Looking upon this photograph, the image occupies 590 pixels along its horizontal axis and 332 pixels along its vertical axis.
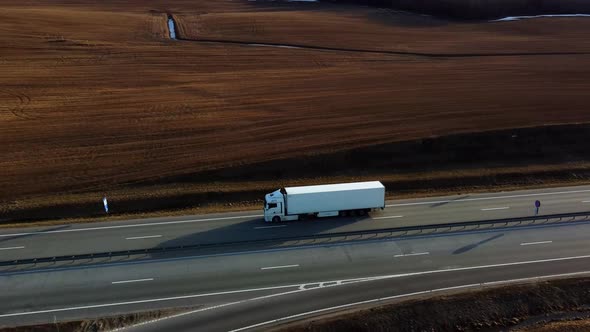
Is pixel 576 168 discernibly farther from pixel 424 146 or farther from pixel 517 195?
pixel 424 146

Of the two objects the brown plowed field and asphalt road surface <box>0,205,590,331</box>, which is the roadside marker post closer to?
the brown plowed field

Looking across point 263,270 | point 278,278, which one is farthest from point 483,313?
point 263,270

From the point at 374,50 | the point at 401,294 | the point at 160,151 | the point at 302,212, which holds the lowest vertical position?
the point at 401,294

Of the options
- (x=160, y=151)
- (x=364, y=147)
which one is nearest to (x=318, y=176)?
(x=364, y=147)

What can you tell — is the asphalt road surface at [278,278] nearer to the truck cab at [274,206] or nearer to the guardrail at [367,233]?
the guardrail at [367,233]

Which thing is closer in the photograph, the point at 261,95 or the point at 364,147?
the point at 364,147

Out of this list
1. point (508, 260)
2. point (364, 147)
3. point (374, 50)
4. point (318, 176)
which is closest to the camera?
point (508, 260)
